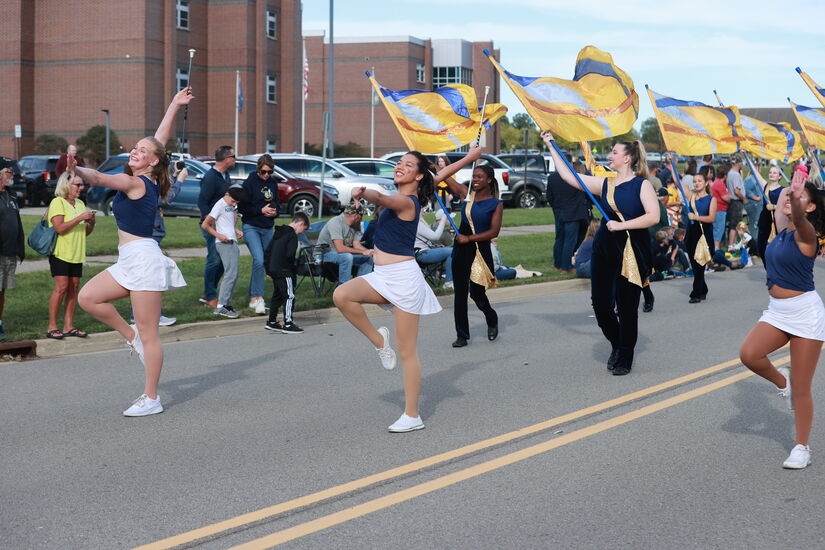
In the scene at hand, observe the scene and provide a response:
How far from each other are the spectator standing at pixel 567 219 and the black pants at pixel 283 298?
22.8 ft

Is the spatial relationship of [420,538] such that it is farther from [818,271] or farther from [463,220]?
[818,271]

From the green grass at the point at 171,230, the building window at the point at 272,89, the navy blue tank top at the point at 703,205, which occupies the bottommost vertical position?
the green grass at the point at 171,230

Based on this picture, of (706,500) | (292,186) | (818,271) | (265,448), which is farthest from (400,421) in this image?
(292,186)

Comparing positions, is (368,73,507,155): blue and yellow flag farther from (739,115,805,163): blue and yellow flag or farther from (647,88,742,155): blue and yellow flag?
(739,115,805,163): blue and yellow flag

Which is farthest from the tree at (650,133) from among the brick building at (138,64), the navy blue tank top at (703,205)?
the navy blue tank top at (703,205)

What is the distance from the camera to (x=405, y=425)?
270 inches

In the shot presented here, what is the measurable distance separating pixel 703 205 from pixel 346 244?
16.2 feet

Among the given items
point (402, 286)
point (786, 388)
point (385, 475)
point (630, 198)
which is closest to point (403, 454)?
point (385, 475)

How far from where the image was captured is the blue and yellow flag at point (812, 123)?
19.2 meters

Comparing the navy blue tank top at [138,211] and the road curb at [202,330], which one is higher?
the navy blue tank top at [138,211]

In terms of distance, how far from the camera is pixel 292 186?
88.1 ft

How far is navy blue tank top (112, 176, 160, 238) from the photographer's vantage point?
717 cm

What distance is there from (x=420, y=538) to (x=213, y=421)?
2.82 metres

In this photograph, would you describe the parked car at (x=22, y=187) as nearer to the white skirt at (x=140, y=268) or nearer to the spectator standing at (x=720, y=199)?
the spectator standing at (x=720, y=199)
